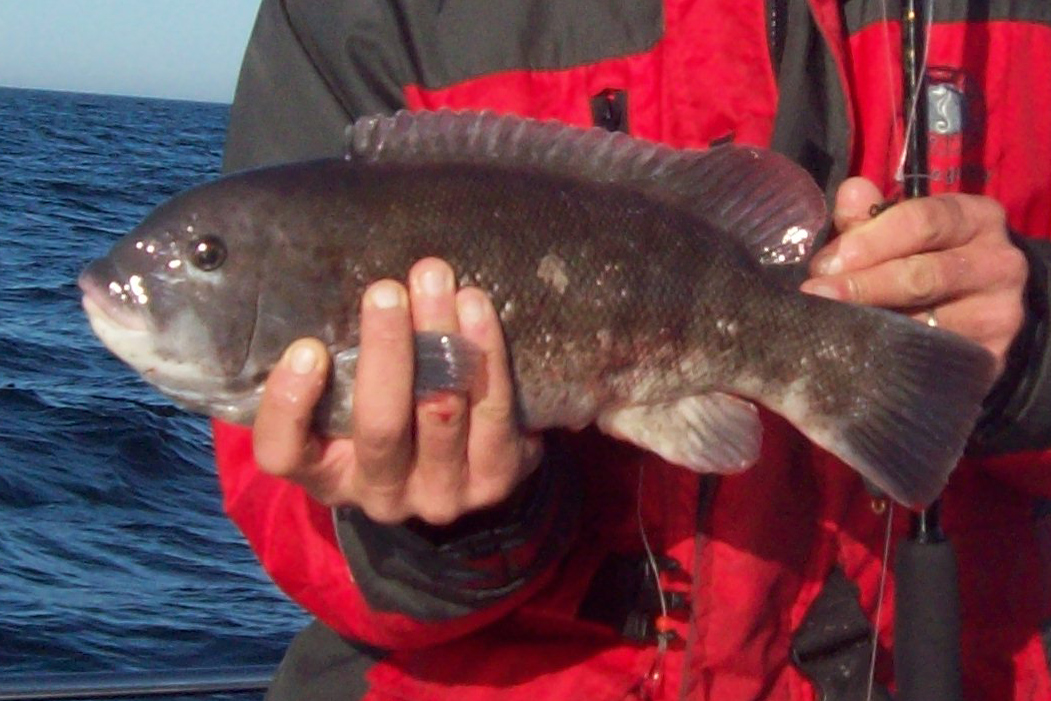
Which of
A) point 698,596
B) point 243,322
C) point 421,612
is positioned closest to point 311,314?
point 243,322

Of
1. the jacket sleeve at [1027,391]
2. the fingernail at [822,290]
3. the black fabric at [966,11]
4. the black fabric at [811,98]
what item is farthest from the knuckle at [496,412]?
the black fabric at [966,11]

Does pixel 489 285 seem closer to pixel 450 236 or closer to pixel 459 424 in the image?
pixel 450 236

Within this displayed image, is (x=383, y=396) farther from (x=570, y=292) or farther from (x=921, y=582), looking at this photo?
(x=921, y=582)

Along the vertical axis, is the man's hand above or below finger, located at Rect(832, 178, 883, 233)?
below

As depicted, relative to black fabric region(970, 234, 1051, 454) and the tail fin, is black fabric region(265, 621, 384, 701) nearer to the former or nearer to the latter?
the tail fin

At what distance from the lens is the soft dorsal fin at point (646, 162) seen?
1.98m

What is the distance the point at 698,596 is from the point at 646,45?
38.5 inches

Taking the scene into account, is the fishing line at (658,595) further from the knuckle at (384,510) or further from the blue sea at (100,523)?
the blue sea at (100,523)

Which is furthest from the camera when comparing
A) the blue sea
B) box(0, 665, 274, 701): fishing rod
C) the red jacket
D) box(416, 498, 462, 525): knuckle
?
the blue sea

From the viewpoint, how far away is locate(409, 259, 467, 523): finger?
189cm

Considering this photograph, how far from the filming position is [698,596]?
2320mm

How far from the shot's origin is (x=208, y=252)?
1925mm

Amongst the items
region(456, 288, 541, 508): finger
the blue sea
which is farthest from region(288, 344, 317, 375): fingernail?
the blue sea

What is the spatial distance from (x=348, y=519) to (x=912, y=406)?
36.4 inches
